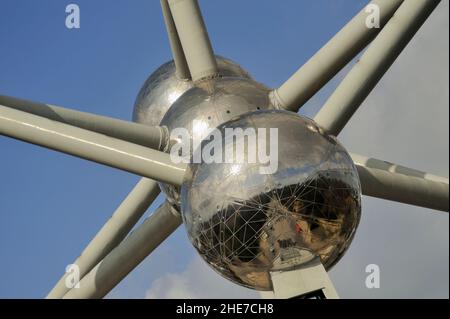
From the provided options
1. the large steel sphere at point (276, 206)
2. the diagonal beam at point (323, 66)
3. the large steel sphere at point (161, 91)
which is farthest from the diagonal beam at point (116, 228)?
the large steel sphere at point (276, 206)

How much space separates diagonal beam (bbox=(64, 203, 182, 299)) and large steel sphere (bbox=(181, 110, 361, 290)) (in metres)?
3.18

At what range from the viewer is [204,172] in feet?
32.4

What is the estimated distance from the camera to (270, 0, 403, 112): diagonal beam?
40.7ft

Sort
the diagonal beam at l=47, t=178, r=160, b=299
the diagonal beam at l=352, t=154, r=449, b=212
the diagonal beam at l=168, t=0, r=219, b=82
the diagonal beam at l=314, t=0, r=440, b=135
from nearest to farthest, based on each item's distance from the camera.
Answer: the diagonal beam at l=314, t=0, r=440, b=135
the diagonal beam at l=352, t=154, r=449, b=212
the diagonal beam at l=168, t=0, r=219, b=82
the diagonal beam at l=47, t=178, r=160, b=299

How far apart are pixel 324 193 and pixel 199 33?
15.8ft

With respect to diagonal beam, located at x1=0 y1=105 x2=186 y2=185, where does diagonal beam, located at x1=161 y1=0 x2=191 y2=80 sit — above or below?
above

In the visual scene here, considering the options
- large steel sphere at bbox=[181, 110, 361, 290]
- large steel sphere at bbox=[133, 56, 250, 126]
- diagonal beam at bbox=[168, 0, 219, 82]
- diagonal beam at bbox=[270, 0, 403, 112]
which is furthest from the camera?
large steel sphere at bbox=[133, 56, 250, 126]

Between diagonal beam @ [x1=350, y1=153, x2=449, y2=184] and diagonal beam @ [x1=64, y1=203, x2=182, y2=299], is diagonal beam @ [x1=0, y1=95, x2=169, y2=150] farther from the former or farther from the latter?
diagonal beam @ [x1=350, y1=153, x2=449, y2=184]

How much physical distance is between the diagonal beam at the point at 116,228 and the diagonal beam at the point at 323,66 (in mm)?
3190

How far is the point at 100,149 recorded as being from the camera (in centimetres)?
1076

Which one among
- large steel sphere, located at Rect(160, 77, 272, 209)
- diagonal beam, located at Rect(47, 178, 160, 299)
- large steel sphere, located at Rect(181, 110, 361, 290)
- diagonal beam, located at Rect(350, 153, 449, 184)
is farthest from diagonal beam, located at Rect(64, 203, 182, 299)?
large steel sphere, located at Rect(181, 110, 361, 290)

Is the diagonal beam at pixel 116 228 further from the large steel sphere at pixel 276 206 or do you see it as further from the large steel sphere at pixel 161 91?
the large steel sphere at pixel 276 206

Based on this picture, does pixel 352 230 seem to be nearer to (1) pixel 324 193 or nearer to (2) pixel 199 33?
(1) pixel 324 193
